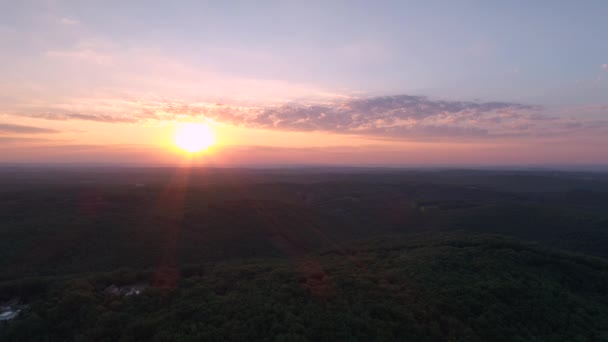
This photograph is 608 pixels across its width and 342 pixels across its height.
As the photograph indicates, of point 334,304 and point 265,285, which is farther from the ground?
point 334,304

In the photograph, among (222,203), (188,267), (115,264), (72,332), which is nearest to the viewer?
(72,332)

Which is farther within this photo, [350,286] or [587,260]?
[587,260]

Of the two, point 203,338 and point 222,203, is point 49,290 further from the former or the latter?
point 222,203

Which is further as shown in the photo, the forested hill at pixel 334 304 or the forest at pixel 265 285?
the forest at pixel 265 285

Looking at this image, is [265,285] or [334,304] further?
[265,285]

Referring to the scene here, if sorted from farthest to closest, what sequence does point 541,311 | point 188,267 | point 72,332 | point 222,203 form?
point 222,203 < point 188,267 < point 541,311 < point 72,332

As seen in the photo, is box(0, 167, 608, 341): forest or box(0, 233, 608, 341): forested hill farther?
box(0, 167, 608, 341): forest

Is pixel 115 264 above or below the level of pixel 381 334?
below

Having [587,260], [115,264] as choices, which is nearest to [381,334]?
[587,260]
